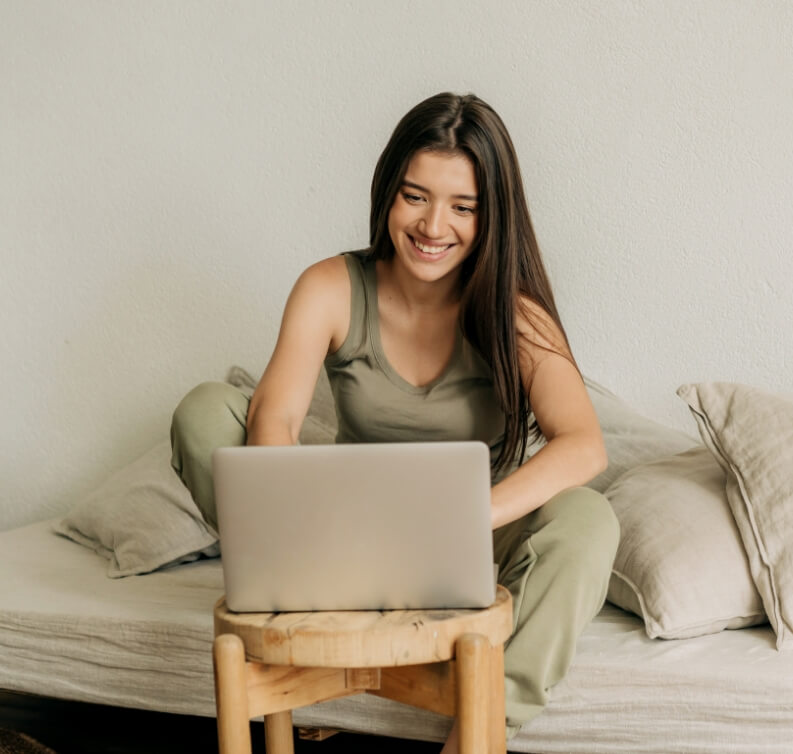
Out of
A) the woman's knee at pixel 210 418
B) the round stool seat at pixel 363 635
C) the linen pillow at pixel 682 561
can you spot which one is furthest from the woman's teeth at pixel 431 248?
the round stool seat at pixel 363 635

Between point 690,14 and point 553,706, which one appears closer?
point 553,706

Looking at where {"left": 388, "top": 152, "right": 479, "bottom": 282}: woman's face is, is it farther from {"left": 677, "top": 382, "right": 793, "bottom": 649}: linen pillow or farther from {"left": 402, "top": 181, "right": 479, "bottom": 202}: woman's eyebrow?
{"left": 677, "top": 382, "right": 793, "bottom": 649}: linen pillow

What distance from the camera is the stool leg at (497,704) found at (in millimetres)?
1117

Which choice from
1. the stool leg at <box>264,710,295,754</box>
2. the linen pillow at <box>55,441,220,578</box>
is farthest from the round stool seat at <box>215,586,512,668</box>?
the linen pillow at <box>55,441,220,578</box>

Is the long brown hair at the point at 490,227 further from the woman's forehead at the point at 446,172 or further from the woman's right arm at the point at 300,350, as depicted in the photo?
the woman's right arm at the point at 300,350

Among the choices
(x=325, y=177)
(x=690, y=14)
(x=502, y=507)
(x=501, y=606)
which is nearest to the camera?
(x=501, y=606)

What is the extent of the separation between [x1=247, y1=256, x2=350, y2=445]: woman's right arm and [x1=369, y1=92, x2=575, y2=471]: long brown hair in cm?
11

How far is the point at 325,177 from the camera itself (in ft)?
7.14

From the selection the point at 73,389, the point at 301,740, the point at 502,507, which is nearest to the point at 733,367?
the point at 502,507

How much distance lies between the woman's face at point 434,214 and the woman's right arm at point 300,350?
13 cm

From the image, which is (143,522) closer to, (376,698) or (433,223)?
(376,698)

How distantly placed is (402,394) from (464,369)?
100 mm

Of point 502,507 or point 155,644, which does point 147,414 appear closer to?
point 155,644

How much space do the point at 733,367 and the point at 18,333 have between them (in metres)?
1.56
